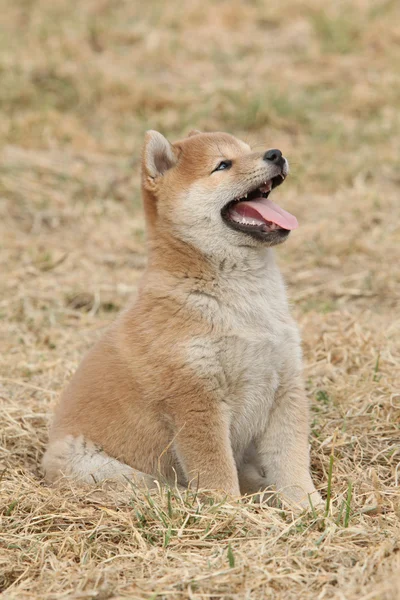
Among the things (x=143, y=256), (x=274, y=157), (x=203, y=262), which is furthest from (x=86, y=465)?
(x=143, y=256)

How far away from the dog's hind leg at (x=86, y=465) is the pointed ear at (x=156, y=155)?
143 centimetres

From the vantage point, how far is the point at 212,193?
14.6ft

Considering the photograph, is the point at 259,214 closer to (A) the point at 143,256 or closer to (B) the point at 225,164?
(B) the point at 225,164

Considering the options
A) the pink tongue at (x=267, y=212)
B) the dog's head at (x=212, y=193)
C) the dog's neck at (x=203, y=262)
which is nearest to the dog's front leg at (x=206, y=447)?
the dog's neck at (x=203, y=262)

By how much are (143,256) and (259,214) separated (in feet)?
12.4

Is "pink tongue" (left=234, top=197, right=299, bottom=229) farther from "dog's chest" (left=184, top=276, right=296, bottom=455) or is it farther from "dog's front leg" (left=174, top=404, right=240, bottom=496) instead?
"dog's front leg" (left=174, top=404, right=240, bottom=496)

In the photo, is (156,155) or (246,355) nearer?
(246,355)

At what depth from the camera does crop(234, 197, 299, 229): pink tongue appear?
436 centimetres

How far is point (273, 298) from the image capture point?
4.46 meters

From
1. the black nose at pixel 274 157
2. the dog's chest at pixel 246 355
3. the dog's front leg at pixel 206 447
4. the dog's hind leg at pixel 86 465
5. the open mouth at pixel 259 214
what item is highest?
the black nose at pixel 274 157

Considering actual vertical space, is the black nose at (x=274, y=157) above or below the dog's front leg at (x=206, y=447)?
above

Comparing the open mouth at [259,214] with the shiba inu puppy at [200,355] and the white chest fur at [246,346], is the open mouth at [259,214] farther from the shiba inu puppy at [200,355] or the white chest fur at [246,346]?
the white chest fur at [246,346]

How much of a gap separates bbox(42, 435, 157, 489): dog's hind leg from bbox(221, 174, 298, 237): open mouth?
133 cm

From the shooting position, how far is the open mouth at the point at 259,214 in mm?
4352
